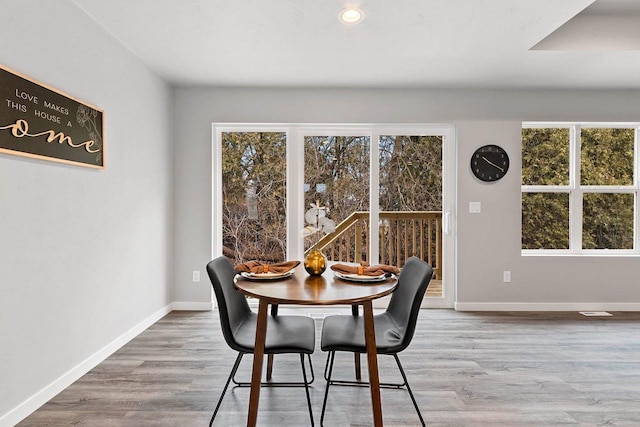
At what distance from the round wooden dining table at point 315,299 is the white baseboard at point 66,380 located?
4.07 feet

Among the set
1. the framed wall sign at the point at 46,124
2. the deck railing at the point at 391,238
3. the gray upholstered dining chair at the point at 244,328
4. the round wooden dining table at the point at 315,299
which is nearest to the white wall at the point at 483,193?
the deck railing at the point at 391,238

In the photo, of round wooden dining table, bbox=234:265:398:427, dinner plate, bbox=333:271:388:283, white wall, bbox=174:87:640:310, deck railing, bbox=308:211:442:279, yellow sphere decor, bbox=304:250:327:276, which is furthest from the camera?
deck railing, bbox=308:211:442:279

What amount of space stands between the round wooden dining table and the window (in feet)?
10.1

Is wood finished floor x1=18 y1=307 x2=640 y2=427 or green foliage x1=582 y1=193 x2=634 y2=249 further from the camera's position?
green foliage x1=582 y1=193 x2=634 y2=249

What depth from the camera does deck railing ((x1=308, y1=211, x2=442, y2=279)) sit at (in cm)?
429

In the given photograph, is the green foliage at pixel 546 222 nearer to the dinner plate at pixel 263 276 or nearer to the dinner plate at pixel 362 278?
the dinner plate at pixel 362 278

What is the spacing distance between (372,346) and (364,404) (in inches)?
23.6

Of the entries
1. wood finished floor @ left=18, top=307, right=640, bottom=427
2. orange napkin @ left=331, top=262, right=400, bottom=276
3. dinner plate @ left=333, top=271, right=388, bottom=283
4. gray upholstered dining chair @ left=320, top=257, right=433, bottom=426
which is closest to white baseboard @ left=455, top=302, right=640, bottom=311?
wood finished floor @ left=18, top=307, right=640, bottom=427

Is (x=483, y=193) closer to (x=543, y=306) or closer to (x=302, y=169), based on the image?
(x=543, y=306)

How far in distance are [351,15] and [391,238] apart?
2.44 meters

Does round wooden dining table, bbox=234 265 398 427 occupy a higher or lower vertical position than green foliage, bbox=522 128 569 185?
lower

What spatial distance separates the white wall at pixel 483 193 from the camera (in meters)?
4.16

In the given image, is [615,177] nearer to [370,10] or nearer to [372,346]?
[370,10]

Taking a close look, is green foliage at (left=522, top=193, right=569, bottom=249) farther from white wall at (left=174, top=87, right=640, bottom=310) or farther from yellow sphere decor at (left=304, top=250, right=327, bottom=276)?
yellow sphere decor at (left=304, top=250, right=327, bottom=276)
